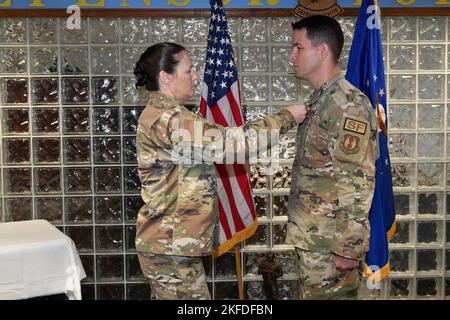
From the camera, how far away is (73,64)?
3650 mm

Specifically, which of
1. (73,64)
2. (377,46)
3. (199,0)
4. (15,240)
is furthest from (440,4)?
(15,240)

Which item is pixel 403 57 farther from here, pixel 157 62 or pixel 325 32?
pixel 157 62

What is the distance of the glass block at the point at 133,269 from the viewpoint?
3.75 metres

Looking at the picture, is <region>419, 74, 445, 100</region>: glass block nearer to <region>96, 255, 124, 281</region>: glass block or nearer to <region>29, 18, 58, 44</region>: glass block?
<region>96, 255, 124, 281</region>: glass block

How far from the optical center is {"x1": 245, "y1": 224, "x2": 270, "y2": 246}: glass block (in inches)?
148

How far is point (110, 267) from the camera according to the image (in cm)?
375

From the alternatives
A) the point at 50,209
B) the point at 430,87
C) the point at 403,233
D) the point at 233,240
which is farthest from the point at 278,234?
the point at 50,209

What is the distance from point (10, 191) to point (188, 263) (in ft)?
6.61

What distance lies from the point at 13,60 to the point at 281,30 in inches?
68.2

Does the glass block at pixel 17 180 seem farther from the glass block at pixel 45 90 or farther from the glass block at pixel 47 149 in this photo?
the glass block at pixel 45 90

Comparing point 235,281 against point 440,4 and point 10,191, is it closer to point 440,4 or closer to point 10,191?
point 10,191

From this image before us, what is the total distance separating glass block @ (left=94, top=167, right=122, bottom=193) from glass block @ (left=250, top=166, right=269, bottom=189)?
868 millimetres

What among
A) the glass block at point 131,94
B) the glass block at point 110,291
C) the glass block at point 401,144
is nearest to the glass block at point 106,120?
the glass block at point 131,94

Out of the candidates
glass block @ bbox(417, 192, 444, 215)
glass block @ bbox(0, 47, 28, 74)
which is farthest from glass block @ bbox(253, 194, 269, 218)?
glass block @ bbox(0, 47, 28, 74)
